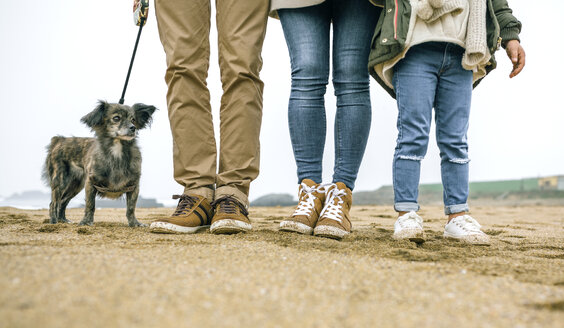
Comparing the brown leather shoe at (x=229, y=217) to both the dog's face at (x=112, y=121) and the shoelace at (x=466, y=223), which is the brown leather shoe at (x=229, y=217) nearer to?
the shoelace at (x=466, y=223)

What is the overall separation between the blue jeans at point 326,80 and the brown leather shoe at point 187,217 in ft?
1.53

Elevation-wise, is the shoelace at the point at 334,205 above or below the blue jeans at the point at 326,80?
below

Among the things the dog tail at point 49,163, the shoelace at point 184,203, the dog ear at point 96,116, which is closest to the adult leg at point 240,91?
the shoelace at point 184,203

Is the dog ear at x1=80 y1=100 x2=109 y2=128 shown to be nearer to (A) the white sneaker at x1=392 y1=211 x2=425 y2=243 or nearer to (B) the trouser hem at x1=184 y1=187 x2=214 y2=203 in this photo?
(B) the trouser hem at x1=184 y1=187 x2=214 y2=203

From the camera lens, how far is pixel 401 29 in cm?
157

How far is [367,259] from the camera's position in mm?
1139

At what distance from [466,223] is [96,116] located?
7.27 ft

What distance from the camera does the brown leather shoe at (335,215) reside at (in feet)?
5.18

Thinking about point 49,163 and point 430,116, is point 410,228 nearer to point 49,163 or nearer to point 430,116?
point 430,116

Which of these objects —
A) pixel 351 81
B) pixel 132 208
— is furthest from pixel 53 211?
pixel 351 81

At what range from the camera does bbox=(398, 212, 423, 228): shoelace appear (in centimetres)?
159

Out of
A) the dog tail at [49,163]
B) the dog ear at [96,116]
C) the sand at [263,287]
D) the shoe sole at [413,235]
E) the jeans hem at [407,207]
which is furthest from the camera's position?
the dog tail at [49,163]

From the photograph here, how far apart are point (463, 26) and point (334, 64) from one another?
55cm

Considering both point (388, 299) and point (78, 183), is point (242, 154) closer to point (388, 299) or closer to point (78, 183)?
point (388, 299)
